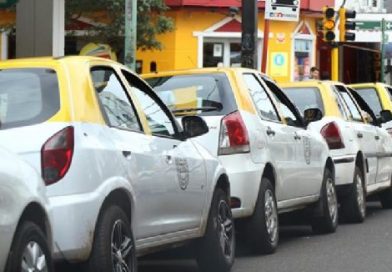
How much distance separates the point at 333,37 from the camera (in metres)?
21.1

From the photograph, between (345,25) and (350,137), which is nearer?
(350,137)

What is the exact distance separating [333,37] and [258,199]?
13325mm

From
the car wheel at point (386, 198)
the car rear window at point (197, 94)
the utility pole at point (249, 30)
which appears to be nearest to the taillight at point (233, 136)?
the car rear window at point (197, 94)

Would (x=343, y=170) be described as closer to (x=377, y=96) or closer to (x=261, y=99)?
(x=261, y=99)

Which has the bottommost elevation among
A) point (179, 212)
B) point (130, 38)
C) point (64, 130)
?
point (179, 212)

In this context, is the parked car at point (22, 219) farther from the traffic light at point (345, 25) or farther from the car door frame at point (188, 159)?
the traffic light at point (345, 25)

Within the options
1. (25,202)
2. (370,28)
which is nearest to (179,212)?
(25,202)

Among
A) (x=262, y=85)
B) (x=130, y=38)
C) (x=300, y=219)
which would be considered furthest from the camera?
(x=130, y=38)

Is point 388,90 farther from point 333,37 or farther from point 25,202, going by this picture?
point 25,202

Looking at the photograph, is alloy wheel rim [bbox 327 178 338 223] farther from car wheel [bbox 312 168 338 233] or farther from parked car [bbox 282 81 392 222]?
parked car [bbox 282 81 392 222]

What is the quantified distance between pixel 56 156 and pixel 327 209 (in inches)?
Answer: 226

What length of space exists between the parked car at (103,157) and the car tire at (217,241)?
0.14 metres

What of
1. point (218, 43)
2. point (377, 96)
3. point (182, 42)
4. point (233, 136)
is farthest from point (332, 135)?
point (218, 43)

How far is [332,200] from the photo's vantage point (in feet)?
34.8
